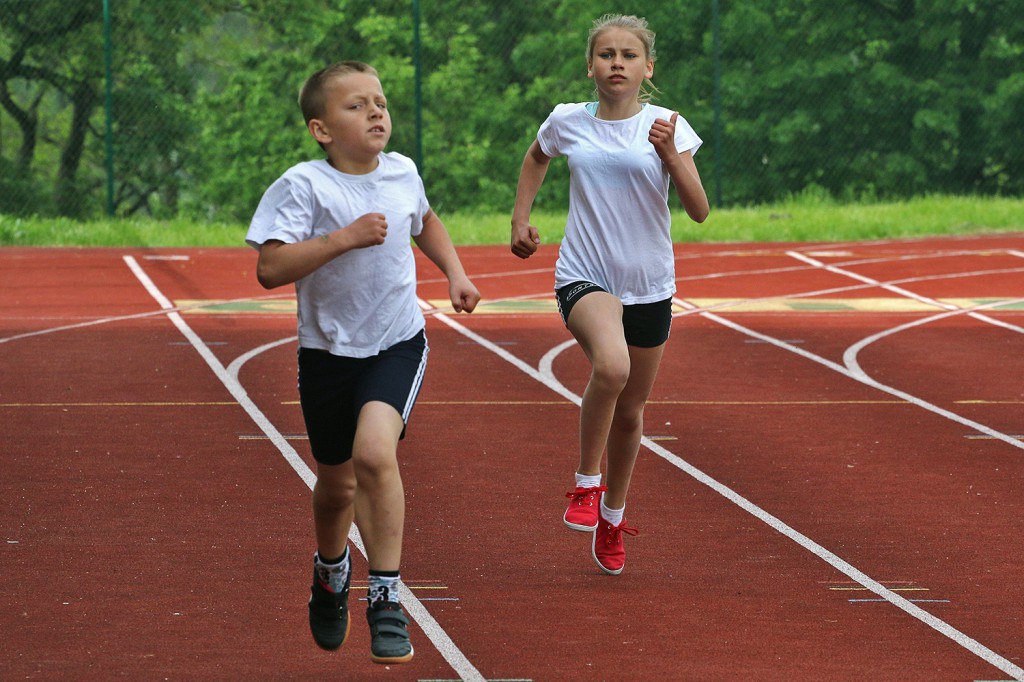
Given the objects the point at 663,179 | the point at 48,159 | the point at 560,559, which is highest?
the point at 663,179

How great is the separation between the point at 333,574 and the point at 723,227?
1718 cm

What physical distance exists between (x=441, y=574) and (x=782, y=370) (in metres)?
6.03

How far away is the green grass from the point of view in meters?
21.0

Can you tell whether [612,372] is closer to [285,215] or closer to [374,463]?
[374,463]

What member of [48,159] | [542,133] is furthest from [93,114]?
[542,133]

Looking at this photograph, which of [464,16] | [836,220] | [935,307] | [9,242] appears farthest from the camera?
[464,16]

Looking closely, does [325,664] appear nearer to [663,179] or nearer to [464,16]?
[663,179]

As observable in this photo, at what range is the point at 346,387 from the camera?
4.93m

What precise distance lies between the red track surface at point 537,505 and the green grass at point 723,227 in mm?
6147

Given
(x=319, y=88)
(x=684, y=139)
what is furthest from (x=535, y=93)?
(x=319, y=88)

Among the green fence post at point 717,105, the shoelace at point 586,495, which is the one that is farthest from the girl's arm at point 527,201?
the green fence post at point 717,105

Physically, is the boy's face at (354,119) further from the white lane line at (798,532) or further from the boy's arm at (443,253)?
the white lane line at (798,532)

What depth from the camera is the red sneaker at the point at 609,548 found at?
20.5ft

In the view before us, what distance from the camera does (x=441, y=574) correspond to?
20.6 ft
